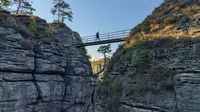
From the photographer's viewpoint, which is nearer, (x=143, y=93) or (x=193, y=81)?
(x=193, y=81)

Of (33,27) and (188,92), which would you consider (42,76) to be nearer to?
(33,27)

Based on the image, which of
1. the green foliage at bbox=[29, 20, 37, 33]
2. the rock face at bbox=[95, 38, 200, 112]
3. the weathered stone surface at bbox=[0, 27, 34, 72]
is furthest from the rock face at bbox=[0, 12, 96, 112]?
the rock face at bbox=[95, 38, 200, 112]

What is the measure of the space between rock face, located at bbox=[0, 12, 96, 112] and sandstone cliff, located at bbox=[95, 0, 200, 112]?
1611 cm

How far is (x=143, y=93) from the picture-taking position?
60.0ft

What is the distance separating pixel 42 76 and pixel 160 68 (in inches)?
950

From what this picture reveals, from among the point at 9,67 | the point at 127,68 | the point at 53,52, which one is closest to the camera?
the point at 127,68

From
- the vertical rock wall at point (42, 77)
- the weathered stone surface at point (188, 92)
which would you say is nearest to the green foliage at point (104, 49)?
the vertical rock wall at point (42, 77)

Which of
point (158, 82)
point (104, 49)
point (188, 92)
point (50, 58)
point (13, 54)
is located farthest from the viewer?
point (104, 49)

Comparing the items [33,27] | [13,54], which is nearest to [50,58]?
[33,27]

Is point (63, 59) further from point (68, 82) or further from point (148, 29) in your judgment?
point (148, 29)

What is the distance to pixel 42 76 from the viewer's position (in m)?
39.5

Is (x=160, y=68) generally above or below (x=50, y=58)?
below

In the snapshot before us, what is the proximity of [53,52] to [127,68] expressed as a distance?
23577mm

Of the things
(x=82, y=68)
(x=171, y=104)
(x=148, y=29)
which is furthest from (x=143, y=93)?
(x=82, y=68)
